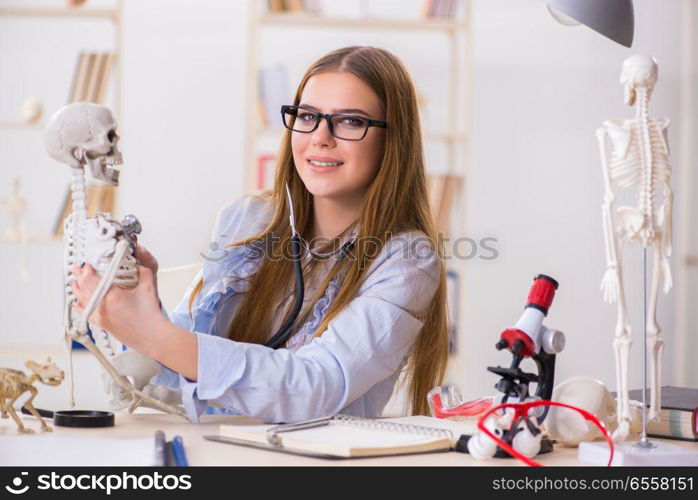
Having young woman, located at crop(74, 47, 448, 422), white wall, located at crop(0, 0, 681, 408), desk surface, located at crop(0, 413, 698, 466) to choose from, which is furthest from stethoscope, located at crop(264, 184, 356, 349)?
Answer: white wall, located at crop(0, 0, 681, 408)

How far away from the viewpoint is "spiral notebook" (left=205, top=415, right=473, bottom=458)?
114 cm

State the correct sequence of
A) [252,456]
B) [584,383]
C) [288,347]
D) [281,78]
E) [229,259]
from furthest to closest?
[281,78], [229,259], [288,347], [584,383], [252,456]

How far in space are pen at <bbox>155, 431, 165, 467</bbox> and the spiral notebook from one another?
0.06m

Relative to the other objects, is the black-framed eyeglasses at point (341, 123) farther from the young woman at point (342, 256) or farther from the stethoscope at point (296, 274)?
the stethoscope at point (296, 274)

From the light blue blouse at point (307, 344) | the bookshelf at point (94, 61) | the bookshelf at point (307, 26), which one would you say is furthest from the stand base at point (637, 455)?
the bookshelf at point (94, 61)

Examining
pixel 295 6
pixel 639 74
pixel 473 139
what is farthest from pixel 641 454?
pixel 473 139

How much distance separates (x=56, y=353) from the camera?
4.03m

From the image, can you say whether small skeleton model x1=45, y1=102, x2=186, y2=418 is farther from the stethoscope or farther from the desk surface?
the stethoscope

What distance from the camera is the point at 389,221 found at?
5.99 ft

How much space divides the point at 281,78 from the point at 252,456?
295 centimetres

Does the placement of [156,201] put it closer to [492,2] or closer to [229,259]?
[492,2]

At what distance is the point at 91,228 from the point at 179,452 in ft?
1.28

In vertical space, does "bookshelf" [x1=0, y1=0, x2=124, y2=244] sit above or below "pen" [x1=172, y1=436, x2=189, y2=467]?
above

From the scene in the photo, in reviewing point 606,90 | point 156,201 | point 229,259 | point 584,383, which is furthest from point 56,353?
point 584,383
